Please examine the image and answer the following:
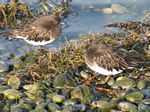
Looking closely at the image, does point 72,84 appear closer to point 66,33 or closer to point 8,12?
point 66,33

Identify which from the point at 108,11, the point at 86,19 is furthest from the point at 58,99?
the point at 108,11

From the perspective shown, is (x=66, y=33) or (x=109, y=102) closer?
(x=109, y=102)

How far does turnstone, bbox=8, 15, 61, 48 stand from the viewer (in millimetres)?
5113

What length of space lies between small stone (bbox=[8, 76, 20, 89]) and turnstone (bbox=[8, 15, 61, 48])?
148 centimetres

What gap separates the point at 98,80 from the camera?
13.4ft

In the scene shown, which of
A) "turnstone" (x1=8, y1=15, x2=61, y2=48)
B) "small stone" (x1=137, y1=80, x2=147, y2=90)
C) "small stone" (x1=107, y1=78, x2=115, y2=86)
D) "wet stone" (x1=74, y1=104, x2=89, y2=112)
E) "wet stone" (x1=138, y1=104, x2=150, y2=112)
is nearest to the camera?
"wet stone" (x1=138, y1=104, x2=150, y2=112)

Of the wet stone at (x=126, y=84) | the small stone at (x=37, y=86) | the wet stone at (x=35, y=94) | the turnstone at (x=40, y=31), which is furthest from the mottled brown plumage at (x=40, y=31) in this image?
the wet stone at (x=126, y=84)

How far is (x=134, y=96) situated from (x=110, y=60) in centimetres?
81

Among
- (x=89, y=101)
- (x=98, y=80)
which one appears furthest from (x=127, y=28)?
(x=89, y=101)

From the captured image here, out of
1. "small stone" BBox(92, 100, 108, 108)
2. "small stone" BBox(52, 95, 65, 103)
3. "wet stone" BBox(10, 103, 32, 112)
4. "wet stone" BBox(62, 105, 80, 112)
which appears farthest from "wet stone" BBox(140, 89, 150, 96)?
"wet stone" BBox(10, 103, 32, 112)

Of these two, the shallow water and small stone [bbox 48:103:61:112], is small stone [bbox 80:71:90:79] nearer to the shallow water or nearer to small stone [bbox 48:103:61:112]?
small stone [bbox 48:103:61:112]

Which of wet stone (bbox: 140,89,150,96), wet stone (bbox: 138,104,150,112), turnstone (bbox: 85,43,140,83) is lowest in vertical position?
wet stone (bbox: 140,89,150,96)

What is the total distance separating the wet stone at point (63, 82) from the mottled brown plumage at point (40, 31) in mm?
1465

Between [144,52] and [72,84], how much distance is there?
1919 mm
